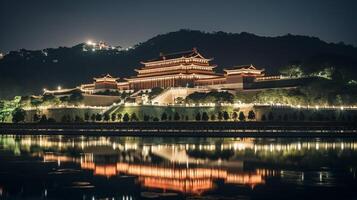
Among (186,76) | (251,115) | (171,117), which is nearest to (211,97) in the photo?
(171,117)

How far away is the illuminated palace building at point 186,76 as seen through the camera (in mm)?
97750

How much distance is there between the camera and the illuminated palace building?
9775 centimetres

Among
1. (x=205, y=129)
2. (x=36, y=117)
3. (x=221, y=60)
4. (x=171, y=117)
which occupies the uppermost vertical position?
(x=221, y=60)

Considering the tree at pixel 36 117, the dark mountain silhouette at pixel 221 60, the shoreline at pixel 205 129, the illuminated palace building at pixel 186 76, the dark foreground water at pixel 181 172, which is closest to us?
the dark foreground water at pixel 181 172

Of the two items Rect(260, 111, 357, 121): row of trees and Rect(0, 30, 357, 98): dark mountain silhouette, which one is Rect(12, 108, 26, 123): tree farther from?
Rect(0, 30, 357, 98): dark mountain silhouette

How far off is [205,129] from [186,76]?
37062 mm

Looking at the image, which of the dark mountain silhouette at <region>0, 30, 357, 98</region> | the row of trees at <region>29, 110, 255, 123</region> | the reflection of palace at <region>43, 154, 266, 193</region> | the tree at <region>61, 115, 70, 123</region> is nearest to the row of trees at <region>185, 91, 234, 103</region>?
the row of trees at <region>29, 110, 255, 123</region>

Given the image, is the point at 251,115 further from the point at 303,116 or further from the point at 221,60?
the point at 221,60

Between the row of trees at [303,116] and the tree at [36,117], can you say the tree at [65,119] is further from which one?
the row of trees at [303,116]

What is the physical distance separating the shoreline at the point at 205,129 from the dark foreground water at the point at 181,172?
47.0 feet

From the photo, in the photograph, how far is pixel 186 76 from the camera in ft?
340

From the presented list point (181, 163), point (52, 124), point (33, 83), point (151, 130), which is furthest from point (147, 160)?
point (33, 83)

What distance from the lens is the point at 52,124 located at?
80938 mm

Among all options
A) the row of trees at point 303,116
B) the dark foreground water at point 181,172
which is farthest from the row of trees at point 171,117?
the dark foreground water at point 181,172
